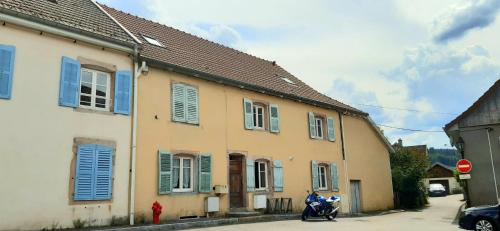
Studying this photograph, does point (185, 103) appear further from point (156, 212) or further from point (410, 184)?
point (410, 184)

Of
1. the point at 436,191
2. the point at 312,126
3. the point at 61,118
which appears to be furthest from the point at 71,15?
the point at 436,191

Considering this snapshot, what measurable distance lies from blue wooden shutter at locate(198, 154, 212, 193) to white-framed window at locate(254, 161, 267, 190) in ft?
9.39

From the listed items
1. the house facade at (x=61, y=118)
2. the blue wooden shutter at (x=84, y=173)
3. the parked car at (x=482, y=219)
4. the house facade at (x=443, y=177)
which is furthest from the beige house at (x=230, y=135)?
the house facade at (x=443, y=177)

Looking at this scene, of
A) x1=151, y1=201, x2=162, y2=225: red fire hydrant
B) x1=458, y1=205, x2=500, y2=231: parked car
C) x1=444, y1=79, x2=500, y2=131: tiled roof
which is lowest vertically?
x1=458, y1=205, x2=500, y2=231: parked car

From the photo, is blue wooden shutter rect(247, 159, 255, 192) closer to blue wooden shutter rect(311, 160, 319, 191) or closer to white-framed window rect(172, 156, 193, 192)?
white-framed window rect(172, 156, 193, 192)

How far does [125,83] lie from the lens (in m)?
13.9

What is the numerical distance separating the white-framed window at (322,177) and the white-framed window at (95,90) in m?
11.6

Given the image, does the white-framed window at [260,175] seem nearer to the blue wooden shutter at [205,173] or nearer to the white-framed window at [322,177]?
the blue wooden shutter at [205,173]

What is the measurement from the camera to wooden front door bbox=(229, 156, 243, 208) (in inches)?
685

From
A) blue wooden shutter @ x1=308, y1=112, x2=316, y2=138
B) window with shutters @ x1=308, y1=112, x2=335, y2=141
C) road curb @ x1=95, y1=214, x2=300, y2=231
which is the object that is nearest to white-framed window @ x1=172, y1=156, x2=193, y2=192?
road curb @ x1=95, y1=214, x2=300, y2=231

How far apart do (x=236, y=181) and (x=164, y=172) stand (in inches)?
153

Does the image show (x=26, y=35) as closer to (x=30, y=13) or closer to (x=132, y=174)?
(x=30, y=13)

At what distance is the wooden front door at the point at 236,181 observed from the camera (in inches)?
685

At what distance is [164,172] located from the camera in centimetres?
1445
